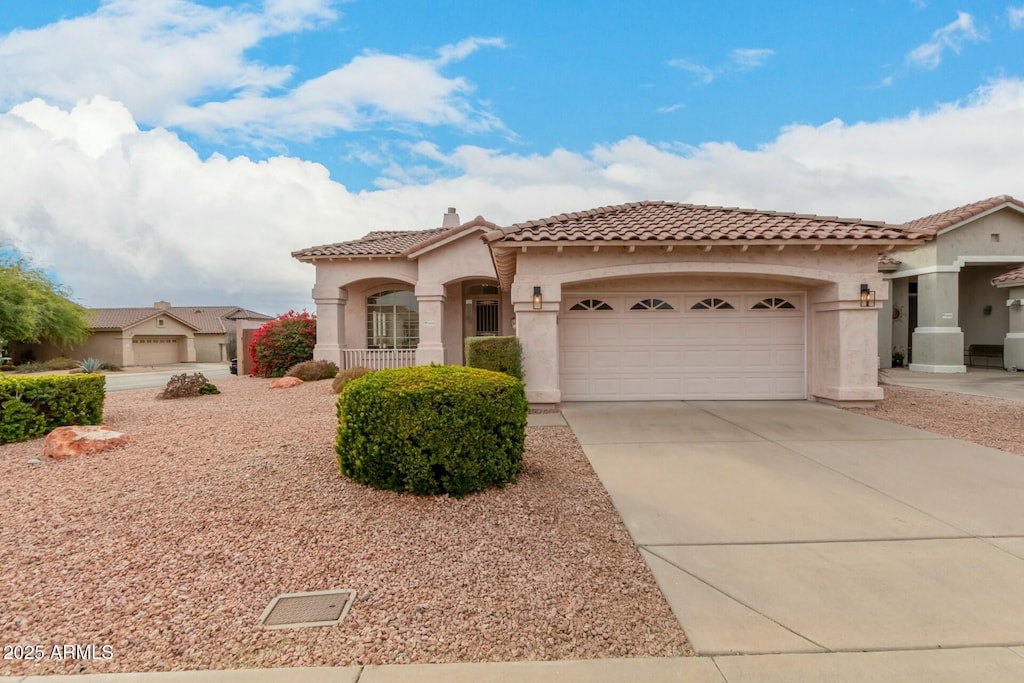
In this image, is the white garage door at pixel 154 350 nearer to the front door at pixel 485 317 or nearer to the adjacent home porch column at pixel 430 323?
the adjacent home porch column at pixel 430 323

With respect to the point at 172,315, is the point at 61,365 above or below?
below

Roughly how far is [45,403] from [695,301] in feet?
38.1

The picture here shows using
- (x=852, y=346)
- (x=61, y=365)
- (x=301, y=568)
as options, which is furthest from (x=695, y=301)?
(x=61, y=365)

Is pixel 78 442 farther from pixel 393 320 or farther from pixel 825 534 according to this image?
pixel 393 320

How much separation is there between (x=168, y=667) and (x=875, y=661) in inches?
146

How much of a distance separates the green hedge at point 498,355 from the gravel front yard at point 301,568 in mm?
3971

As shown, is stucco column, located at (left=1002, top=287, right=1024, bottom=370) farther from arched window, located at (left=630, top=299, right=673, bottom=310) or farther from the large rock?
the large rock

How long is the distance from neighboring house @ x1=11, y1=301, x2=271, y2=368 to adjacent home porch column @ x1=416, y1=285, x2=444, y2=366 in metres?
17.6

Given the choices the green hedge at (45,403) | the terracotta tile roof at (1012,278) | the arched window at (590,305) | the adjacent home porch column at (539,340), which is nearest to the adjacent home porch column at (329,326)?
the green hedge at (45,403)

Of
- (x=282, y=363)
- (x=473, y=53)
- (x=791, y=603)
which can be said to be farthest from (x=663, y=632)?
(x=282, y=363)

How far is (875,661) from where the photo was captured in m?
2.65

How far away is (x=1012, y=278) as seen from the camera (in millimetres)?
17266

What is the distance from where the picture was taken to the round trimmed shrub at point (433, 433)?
4578 millimetres

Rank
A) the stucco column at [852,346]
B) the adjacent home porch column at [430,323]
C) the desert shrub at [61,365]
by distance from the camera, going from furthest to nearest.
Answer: the desert shrub at [61,365] < the adjacent home porch column at [430,323] < the stucco column at [852,346]
